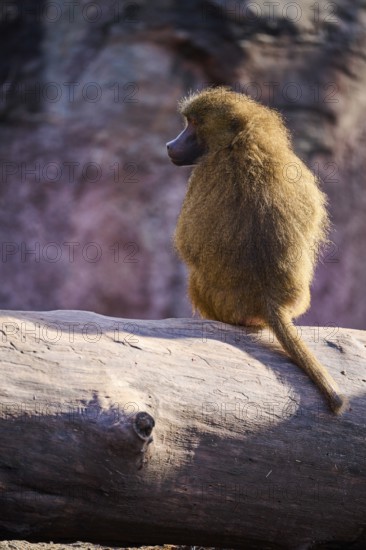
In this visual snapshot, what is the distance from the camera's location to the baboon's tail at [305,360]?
11.2ft

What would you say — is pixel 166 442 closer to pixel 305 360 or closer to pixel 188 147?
pixel 305 360

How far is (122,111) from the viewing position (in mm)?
7441

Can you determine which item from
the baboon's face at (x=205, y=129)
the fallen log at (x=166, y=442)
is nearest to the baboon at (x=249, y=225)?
the baboon's face at (x=205, y=129)

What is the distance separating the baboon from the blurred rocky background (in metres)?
3.35

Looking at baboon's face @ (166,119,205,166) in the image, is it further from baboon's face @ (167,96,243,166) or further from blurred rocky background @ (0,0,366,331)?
blurred rocky background @ (0,0,366,331)

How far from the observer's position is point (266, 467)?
10.6 ft

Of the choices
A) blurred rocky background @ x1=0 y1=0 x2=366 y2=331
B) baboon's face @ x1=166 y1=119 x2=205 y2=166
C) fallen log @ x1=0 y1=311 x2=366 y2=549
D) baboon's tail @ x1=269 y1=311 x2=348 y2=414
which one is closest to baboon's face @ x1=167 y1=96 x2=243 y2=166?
baboon's face @ x1=166 y1=119 x2=205 y2=166

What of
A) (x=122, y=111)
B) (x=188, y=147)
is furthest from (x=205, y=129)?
(x=122, y=111)

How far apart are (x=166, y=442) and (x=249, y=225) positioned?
119cm

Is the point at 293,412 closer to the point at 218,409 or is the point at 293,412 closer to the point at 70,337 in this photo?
the point at 218,409

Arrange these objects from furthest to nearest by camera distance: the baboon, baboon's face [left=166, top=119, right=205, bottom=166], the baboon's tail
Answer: baboon's face [left=166, top=119, right=205, bottom=166] → the baboon → the baboon's tail

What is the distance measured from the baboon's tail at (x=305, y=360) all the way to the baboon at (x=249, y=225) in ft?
0.03

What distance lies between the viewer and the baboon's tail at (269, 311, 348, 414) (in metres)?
3.41

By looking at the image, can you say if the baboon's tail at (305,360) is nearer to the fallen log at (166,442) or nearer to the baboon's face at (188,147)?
the fallen log at (166,442)
